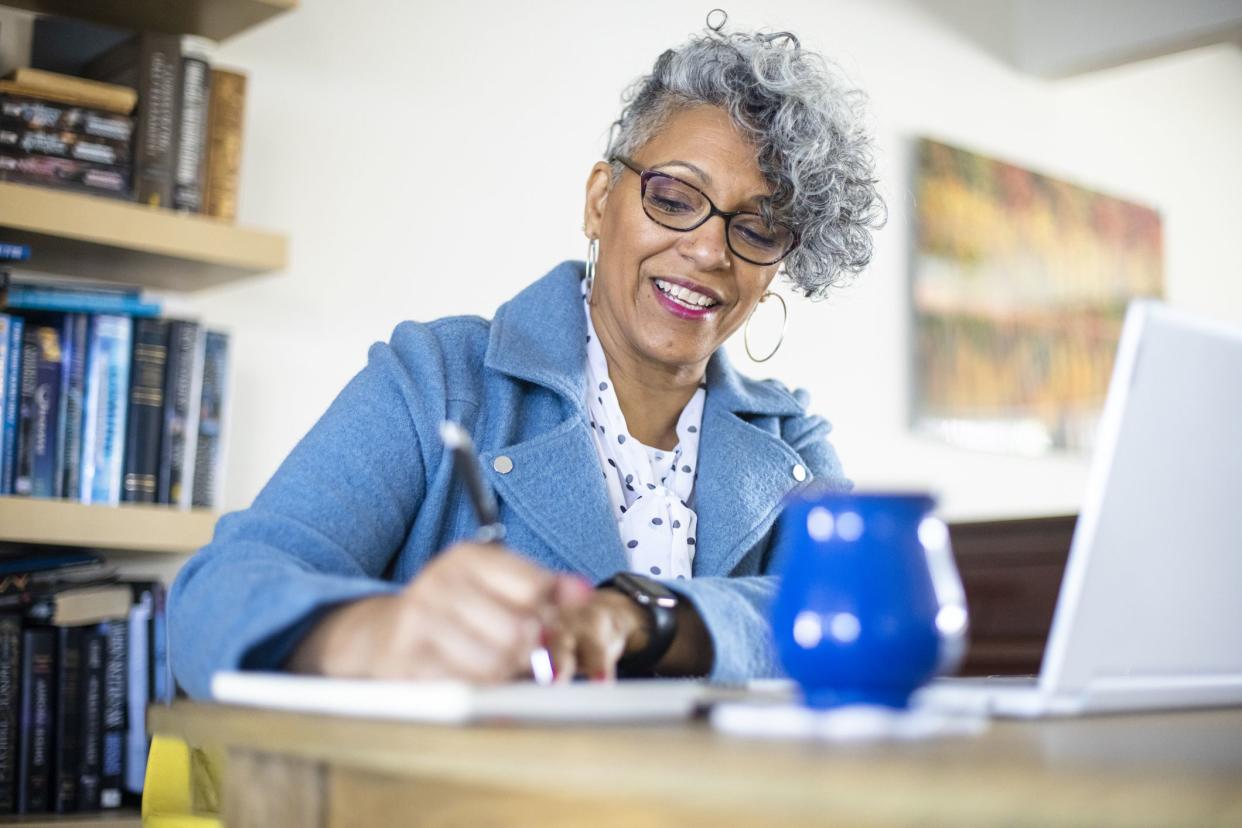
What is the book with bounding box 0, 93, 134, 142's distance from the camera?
1.99 meters

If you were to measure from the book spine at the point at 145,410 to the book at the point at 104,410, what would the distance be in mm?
12

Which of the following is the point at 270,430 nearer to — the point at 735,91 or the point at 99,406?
the point at 99,406

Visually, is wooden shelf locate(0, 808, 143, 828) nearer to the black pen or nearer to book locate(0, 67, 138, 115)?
book locate(0, 67, 138, 115)

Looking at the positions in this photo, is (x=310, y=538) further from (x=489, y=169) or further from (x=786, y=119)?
(x=489, y=169)

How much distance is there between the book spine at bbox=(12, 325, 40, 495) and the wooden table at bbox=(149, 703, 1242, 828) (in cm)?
130

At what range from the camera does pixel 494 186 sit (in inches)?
116

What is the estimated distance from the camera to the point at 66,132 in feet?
6.72

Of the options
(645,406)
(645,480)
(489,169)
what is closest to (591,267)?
(645,406)

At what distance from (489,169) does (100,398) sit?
113 centimetres

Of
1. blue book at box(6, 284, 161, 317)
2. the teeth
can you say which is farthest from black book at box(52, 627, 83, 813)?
the teeth

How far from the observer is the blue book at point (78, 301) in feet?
6.59

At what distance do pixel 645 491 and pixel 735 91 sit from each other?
51 cm

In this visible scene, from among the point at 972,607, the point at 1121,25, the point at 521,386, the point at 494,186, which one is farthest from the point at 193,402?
the point at 1121,25

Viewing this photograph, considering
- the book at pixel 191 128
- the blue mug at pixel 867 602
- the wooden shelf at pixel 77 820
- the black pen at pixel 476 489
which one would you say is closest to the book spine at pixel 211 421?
the book at pixel 191 128
